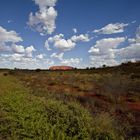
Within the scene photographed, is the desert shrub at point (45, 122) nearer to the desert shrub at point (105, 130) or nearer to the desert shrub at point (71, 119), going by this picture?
the desert shrub at point (71, 119)

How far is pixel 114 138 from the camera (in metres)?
8.09

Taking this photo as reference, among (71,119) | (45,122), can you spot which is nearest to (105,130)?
(71,119)

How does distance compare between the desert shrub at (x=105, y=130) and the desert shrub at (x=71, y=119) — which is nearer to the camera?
the desert shrub at (x=105, y=130)

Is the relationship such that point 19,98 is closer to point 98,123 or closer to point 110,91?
point 110,91

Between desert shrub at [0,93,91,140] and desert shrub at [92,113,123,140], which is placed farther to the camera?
desert shrub at [0,93,91,140]

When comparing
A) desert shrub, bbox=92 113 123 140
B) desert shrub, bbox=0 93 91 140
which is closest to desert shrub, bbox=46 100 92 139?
desert shrub, bbox=0 93 91 140

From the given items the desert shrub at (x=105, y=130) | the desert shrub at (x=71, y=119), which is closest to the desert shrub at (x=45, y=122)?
the desert shrub at (x=71, y=119)

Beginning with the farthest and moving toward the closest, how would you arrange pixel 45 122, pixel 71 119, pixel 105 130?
pixel 45 122, pixel 71 119, pixel 105 130

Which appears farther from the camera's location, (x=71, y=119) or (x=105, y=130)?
(x=71, y=119)

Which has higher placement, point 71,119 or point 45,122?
point 71,119

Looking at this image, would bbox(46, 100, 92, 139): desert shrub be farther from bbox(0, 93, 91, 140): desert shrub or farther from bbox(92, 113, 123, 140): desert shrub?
bbox(92, 113, 123, 140): desert shrub

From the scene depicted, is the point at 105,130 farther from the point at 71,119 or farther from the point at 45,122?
the point at 45,122

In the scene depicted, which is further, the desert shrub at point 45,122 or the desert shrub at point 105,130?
the desert shrub at point 45,122

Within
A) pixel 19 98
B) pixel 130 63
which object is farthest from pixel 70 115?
pixel 130 63
